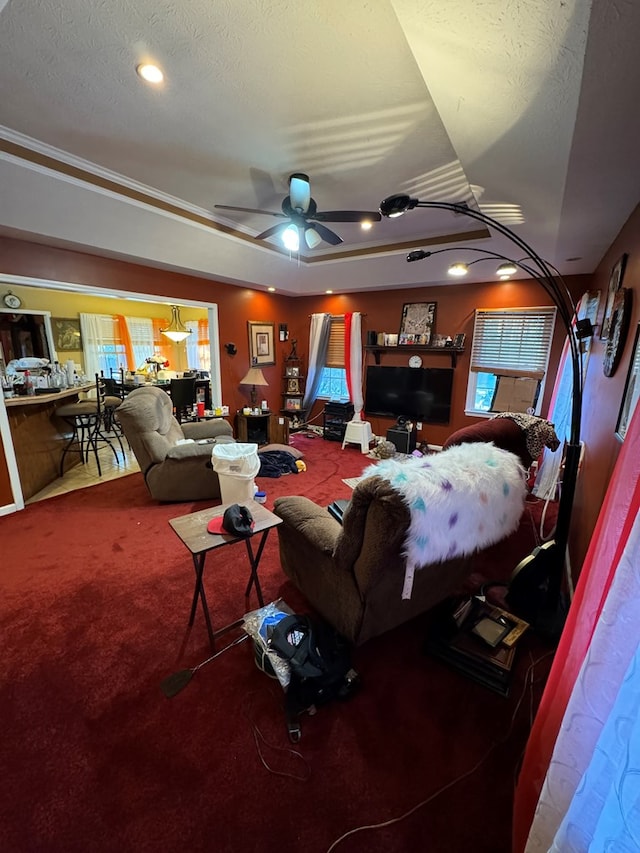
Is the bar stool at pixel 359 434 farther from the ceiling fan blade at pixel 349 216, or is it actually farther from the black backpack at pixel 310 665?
the black backpack at pixel 310 665

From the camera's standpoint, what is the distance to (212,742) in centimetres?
137

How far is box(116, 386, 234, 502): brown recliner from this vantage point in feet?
10.6

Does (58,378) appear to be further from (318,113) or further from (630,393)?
(630,393)

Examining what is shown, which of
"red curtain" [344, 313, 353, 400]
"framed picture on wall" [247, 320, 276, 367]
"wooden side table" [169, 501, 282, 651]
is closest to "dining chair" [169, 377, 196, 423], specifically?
"framed picture on wall" [247, 320, 276, 367]

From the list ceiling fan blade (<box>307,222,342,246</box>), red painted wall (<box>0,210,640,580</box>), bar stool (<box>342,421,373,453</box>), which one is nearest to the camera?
red painted wall (<box>0,210,640,580</box>)

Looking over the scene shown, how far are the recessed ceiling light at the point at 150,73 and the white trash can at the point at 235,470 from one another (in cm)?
242

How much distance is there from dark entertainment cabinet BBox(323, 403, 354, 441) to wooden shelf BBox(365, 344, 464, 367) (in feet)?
3.06

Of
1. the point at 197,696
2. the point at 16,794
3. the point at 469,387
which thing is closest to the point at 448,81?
the point at 197,696

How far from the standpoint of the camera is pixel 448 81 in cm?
114

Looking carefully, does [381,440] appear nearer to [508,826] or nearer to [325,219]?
[325,219]

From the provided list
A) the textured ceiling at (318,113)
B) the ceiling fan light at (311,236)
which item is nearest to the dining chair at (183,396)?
the textured ceiling at (318,113)

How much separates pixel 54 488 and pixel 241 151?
3.74 metres

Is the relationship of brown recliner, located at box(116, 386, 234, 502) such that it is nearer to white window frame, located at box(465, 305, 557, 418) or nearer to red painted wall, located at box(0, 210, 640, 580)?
red painted wall, located at box(0, 210, 640, 580)

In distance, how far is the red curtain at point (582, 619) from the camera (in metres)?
0.79
